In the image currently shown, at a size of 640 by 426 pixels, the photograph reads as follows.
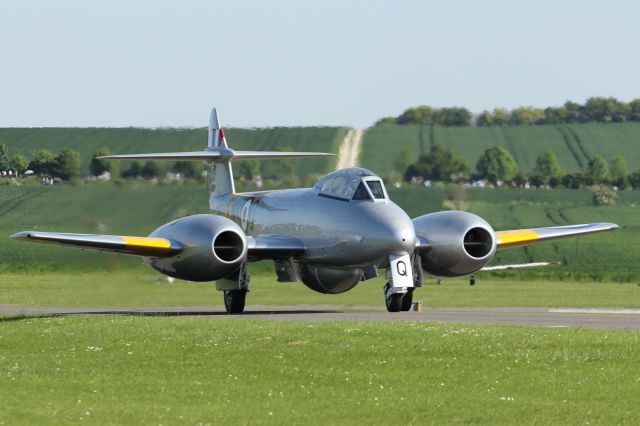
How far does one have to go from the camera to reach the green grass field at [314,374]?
16.9m

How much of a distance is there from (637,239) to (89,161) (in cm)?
4031

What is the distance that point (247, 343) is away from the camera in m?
23.9

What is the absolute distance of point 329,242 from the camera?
35.5 m

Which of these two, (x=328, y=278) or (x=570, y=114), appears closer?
(x=328, y=278)

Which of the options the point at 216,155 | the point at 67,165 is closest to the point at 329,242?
the point at 216,155

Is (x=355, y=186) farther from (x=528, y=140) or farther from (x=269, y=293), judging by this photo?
(x=528, y=140)

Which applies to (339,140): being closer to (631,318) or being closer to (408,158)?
(408,158)

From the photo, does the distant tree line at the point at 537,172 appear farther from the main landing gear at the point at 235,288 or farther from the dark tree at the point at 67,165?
the main landing gear at the point at 235,288

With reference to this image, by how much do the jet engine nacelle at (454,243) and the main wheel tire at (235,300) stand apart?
16.9ft

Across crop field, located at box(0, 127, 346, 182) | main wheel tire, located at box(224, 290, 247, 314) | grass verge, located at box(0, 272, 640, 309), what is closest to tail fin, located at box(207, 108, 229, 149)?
crop field, located at box(0, 127, 346, 182)

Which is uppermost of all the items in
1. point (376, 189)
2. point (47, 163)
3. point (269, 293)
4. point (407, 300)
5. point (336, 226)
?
point (47, 163)

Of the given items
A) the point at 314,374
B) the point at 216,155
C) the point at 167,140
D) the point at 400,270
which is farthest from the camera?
the point at 167,140

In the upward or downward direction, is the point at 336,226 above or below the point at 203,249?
above

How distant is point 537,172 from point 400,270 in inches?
2461
